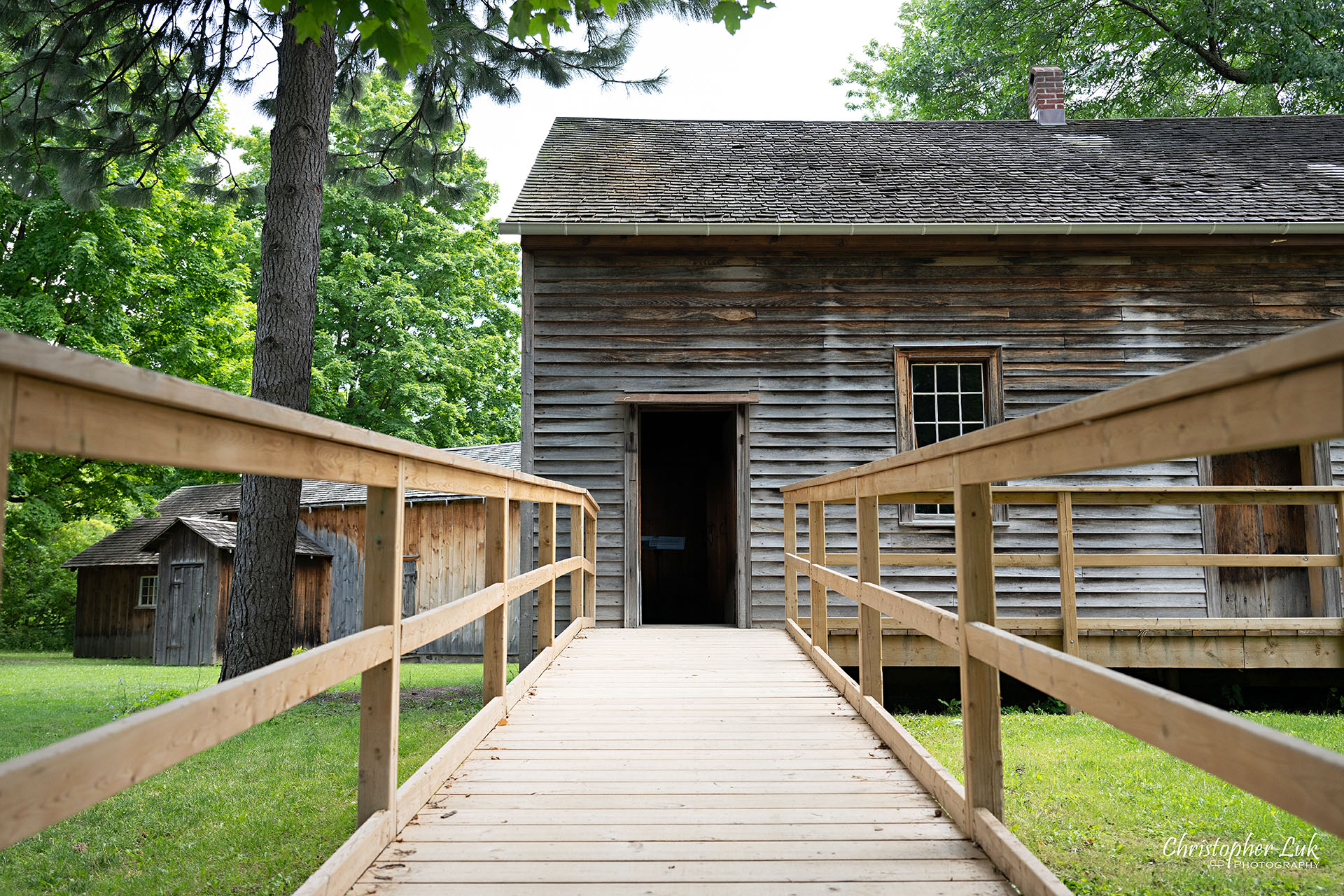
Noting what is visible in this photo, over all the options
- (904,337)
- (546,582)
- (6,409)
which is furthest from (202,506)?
(6,409)

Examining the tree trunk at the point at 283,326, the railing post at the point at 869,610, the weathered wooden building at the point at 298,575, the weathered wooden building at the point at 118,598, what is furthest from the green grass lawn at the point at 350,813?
the weathered wooden building at the point at 118,598

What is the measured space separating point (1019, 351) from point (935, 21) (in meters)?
15.4

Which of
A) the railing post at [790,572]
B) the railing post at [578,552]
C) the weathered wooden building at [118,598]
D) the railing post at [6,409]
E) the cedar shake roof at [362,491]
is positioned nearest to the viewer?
the railing post at [6,409]

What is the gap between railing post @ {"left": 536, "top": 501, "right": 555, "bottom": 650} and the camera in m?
4.81

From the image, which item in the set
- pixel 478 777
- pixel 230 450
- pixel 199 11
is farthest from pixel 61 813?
pixel 199 11

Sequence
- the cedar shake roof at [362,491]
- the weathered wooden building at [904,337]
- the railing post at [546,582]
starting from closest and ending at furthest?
the railing post at [546,582]
the weathered wooden building at [904,337]
the cedar shake roof at [362,491]

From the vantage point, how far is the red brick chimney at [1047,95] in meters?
11.9

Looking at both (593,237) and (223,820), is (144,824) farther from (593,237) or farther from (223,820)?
(593,237)

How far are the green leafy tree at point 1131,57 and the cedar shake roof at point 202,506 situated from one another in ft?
44.5

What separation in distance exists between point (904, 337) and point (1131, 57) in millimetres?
15380

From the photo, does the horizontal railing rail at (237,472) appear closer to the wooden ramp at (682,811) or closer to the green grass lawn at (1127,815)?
the wooden ramp at (682,811)

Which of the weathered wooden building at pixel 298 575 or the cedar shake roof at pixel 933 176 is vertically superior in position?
the cedar shake roof at pixel 933 176

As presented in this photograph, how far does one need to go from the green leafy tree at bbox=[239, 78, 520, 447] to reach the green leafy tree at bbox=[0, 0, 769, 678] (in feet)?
39.7

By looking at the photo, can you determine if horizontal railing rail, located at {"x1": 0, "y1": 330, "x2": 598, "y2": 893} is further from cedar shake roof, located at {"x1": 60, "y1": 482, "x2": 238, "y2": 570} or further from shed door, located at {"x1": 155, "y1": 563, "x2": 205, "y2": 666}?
cedar shake roof, located at {"x1": 60, "y1": 482, "x2": 238, "y2": 570}
